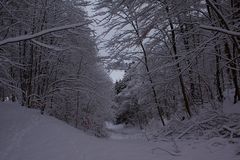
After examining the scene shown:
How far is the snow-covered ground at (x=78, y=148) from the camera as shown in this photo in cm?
457

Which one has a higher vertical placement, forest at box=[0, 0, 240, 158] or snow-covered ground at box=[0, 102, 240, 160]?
forest at box=[0, 0, 240, 158]

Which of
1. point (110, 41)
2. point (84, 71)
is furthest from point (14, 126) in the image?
point (84, 71)

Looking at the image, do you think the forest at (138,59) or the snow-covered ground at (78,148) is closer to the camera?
the snow-covered ground at (78,148)

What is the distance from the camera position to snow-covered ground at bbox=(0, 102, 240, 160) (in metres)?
4.57

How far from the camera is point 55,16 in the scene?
10492 millimetres

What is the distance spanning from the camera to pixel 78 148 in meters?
5.23

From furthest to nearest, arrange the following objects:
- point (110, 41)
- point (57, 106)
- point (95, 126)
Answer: point (95, 126)
point (57, 106)
point (110, 41)

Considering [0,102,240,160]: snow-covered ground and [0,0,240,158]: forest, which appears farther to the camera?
[0,0,240,158]: forest

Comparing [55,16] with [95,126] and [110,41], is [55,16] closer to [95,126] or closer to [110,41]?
[110,41]

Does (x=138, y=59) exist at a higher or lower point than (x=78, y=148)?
higher

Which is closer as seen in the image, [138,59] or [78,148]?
[78,148]

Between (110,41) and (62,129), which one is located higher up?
(110,41)

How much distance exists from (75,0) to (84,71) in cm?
460

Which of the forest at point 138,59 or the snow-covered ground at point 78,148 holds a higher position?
the forest at point 138,59
